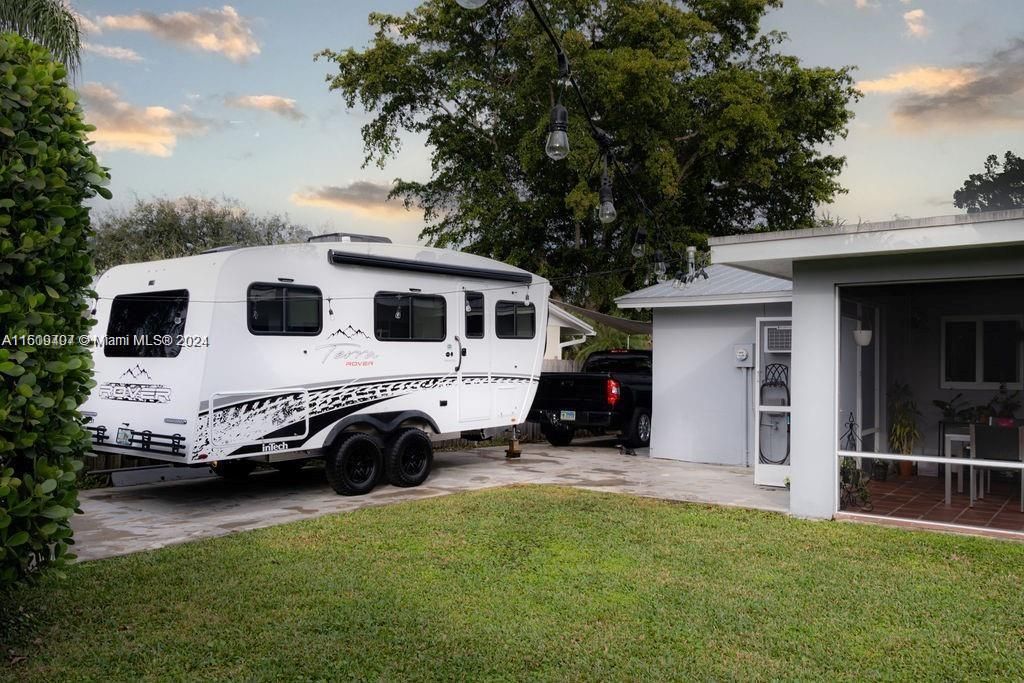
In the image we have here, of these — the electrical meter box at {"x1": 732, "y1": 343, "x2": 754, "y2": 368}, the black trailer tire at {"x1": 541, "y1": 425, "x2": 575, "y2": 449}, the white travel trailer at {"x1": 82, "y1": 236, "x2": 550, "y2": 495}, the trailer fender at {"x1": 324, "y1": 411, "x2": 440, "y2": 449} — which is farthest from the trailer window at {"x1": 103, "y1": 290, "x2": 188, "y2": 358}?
the black trailer tire at {"x1": 541, "y1": 425, "x2": 575, "y2": 449}

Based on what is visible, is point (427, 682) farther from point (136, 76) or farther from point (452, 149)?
point (452, 149)

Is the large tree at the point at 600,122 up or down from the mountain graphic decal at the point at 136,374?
up

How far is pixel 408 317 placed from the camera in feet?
31.9

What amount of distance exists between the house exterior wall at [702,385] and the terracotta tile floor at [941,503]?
10.1 feet

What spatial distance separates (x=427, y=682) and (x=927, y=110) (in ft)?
67.2

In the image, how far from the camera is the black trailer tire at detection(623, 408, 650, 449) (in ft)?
44.5

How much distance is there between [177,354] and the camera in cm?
795

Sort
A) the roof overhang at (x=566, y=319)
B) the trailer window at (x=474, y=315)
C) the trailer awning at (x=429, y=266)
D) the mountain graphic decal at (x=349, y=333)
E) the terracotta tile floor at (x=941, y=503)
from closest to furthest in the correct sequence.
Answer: the terracotta tile floor at (x=941, y=503) → the mountain graphic decal at (x=349, y=333) → the trailer awning at (x=429, y=266) → the trailer window at (x=474, y=315) → the roof overhang at (x=566, y=319)

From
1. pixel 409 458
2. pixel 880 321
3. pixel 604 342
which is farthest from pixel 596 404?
pixel 604 342

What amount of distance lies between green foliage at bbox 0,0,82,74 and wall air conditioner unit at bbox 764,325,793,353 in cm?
1321

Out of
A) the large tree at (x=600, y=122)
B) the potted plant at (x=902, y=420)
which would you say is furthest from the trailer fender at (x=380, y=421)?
the large tree at (x=600, y=122)

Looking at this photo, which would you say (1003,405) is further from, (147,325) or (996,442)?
(147,325)

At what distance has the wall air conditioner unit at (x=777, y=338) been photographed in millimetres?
9837

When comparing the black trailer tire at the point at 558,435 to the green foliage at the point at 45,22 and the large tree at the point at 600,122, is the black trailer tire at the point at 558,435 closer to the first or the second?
the large tree at the point at 600,122
